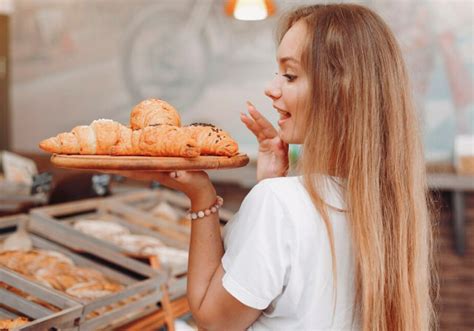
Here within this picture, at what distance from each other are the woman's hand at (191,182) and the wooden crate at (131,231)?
0.84m

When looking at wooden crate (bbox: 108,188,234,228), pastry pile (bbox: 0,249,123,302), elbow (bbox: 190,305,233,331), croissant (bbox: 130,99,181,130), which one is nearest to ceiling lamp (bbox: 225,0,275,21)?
wooden crate (bbox: 108,188,234,228)

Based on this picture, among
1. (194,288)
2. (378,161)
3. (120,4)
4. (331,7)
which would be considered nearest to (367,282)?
(378,161)

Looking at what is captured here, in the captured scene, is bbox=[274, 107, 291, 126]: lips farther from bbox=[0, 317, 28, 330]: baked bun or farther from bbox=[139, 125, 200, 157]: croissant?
bbox=[0, 317, 28, 330]: baked bun

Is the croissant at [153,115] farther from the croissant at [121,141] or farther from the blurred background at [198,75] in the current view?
the blurred background at [198,75]

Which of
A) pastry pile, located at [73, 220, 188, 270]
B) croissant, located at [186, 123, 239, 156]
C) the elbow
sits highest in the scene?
croissant, located at [186, 123, 239, 156]

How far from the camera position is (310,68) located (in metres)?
1.34

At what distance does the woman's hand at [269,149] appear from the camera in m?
1.73

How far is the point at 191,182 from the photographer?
136 centimetres

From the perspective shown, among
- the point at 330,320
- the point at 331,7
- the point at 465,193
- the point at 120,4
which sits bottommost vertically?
the point at 465,193

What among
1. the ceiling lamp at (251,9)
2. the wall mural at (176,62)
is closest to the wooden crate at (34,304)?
the ceiling lamp at (251,9)

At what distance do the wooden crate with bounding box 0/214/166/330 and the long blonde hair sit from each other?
2.53 ft

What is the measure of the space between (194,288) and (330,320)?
0.95ft

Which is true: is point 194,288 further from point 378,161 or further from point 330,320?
point 378,161

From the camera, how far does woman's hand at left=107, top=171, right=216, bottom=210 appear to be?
4.46 ft
